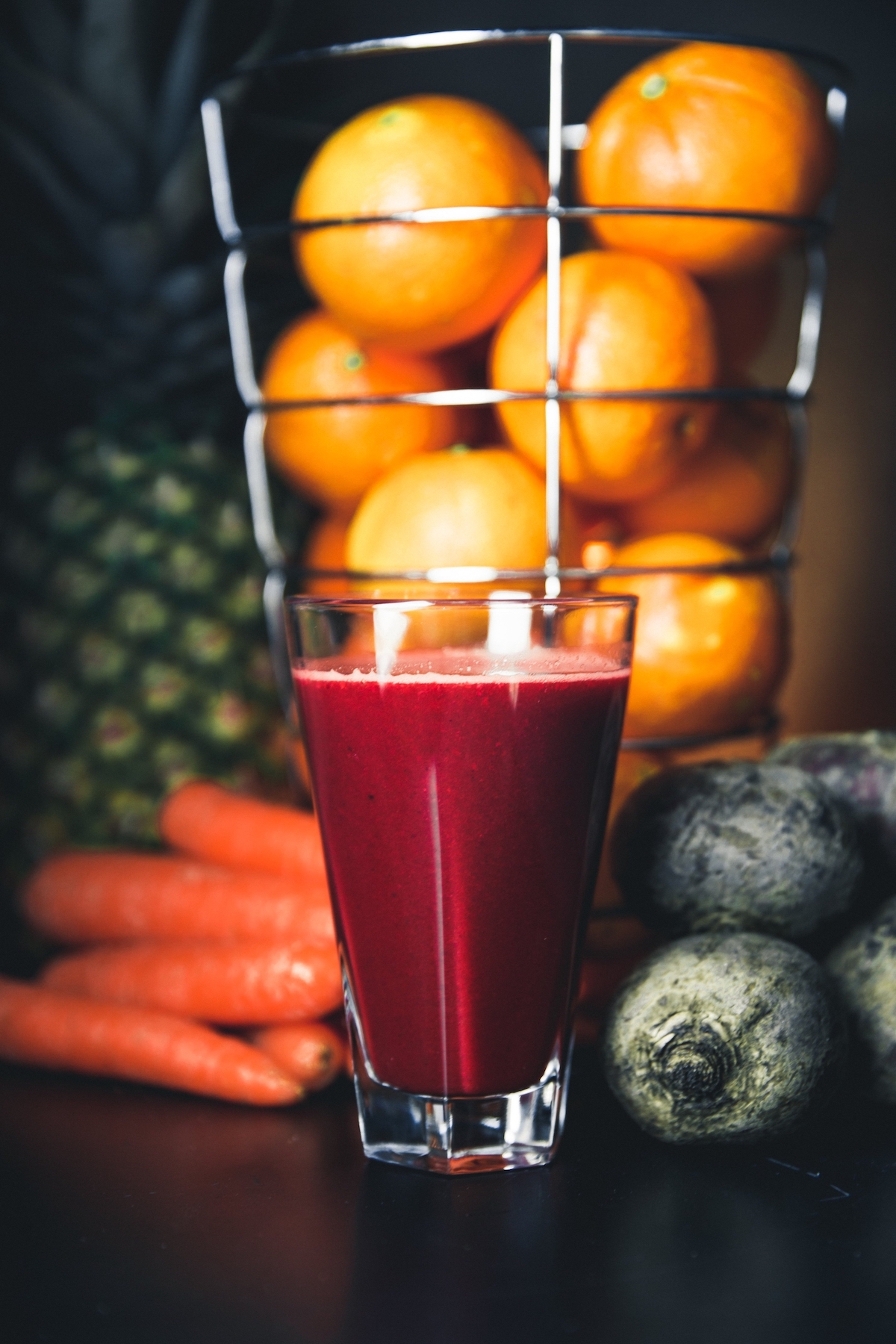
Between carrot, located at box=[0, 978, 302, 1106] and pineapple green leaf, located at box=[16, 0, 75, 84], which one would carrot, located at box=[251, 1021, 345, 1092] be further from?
pineapple green leaf, located at box=[16, 0, 75, 84]

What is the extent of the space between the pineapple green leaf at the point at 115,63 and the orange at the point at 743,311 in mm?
507

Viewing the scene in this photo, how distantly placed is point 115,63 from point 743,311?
22.0 inches

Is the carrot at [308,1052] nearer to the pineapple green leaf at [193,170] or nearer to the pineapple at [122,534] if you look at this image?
the pineapple at [122,534]

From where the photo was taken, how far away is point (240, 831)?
40.1 inches

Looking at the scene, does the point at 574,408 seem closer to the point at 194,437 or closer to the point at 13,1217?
the point at 194,437

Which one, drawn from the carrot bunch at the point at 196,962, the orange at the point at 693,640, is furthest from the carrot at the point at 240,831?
the orange at the point at 693,640

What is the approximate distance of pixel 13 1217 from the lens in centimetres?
62

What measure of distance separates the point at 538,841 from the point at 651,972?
0.34 ft

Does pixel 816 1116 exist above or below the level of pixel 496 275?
below

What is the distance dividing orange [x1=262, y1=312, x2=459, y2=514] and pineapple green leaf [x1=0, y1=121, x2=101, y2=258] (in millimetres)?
230

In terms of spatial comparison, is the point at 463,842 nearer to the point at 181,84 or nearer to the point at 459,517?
the point at 459,517

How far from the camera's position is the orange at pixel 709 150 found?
0.92 m

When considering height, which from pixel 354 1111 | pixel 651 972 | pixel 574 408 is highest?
pixel 574 408

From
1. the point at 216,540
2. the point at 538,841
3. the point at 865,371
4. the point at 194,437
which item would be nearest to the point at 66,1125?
the point at 538,841
